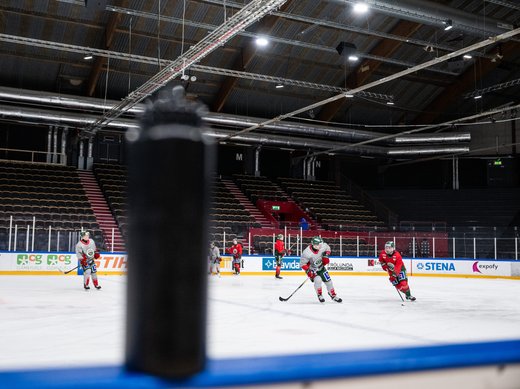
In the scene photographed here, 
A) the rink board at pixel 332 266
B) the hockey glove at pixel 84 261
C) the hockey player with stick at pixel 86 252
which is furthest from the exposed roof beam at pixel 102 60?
the hockey glove at pixel 84 261

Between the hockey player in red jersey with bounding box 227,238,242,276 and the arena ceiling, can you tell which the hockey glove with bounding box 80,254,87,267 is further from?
the hockey player in red jersey with bounding box 227,238,242,276

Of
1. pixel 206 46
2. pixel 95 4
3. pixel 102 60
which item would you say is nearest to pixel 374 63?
pixel 206 46

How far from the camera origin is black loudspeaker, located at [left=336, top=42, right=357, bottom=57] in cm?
2077

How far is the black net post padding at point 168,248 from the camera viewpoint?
1.25m

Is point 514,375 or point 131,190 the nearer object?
point 131,190

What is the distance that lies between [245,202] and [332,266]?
26.5 ft

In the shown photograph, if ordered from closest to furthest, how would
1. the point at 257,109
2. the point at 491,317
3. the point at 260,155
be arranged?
the point at 491,317 < the point at 257,109 < the point at 260,155

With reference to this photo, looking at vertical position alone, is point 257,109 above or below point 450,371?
above

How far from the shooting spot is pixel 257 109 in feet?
89.9

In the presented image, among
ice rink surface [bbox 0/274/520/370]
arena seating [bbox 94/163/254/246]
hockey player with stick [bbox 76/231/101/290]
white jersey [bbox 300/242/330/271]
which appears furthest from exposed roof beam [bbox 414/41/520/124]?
hockey player with stick [bbox 76/231/101/290]

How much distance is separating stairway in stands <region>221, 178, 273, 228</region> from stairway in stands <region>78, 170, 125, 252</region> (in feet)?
21.9

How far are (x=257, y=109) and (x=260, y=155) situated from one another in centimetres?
502

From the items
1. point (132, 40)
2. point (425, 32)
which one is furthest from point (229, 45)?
point (425, 32)

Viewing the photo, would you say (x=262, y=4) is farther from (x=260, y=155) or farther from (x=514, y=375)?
(x=260, y=155)
